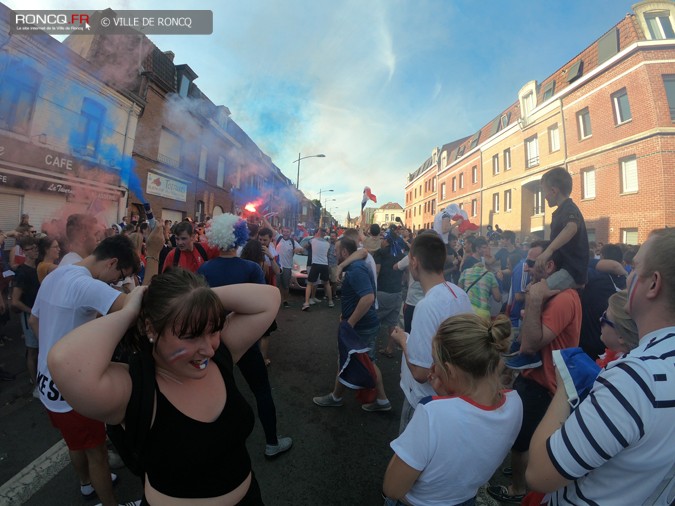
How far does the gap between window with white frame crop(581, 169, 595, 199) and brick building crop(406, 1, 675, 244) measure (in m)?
0.05

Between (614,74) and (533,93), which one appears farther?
(533,93)

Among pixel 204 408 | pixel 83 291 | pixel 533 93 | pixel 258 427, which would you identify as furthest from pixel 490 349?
pixel 533 93

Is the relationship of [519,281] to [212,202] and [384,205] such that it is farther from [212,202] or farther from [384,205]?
[384,205]

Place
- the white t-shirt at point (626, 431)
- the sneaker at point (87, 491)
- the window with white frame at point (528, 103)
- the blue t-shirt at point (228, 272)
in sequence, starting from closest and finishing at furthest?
the white t-shirt at point (626, 431) < the sneaker at point (87, 491) < the blue t-shirt at point (228, 272) < the window with white frame at point (528, 103)

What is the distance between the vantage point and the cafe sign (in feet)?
44.3

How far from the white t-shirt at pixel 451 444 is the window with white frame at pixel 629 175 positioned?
17.4 metres

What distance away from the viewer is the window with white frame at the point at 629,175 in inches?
520

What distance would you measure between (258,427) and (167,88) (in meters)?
15.8

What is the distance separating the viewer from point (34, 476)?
2.37m

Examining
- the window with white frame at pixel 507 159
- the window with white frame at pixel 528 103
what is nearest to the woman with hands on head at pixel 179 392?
the window with white frame at pixel 528 103

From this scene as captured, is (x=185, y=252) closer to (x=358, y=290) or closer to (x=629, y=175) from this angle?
(x=358, y=290)

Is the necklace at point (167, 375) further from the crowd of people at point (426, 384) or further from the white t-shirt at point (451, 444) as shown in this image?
the white t-shirt at point (451, 444)

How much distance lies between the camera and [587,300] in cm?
291

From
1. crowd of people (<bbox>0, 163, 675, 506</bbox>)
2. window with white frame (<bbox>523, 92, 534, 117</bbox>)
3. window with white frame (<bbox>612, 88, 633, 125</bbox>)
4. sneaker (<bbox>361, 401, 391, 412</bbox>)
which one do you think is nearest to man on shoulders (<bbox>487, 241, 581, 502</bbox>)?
crowd of people (<bbox>0, 163, 675, 506</bbox>)
